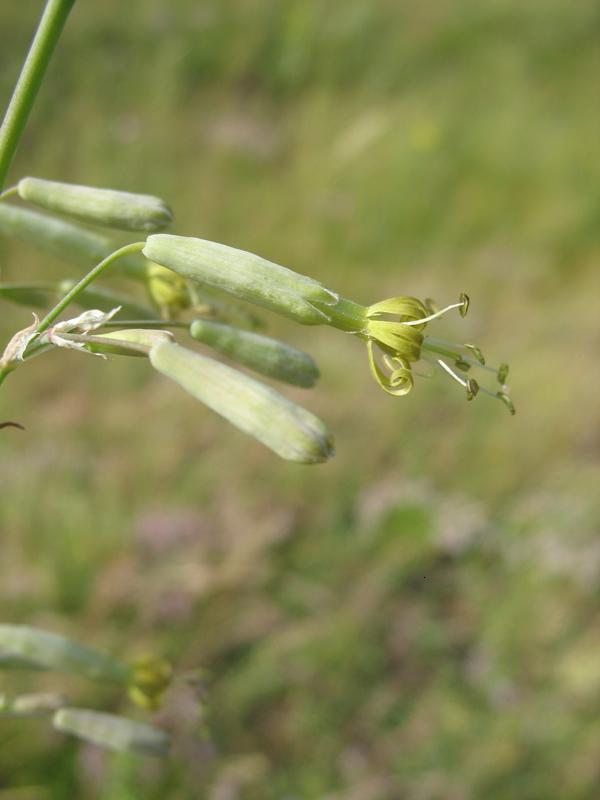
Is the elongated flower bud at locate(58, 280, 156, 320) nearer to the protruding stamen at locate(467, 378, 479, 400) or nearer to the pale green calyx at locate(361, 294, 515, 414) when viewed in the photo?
the pale green calyx at locate(361, 294, 515, 414)

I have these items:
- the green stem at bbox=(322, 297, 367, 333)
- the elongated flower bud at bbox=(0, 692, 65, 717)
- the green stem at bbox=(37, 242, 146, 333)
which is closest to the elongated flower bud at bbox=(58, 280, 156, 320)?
the green stem at bbox=(37, 242, 146, 333)

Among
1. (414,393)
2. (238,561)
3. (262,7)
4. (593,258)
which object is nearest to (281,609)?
(238,561)

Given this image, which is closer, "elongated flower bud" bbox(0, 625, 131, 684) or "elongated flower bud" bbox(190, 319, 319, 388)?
"elongated flower bud" bbox(190, 319, 319, 388)

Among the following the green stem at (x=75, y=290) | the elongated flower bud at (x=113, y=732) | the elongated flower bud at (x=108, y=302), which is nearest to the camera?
the green stem at (x=75, y=290)

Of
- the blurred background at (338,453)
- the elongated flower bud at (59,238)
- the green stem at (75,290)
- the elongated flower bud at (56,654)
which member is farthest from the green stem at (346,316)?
the blurred background at (338,453)

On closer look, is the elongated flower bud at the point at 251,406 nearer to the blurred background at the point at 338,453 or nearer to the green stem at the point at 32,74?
the green stem at the point at 32,74

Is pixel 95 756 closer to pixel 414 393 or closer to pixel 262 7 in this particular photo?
pixel 414 393
